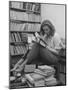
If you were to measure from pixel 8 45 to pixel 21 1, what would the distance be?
2.59 ft

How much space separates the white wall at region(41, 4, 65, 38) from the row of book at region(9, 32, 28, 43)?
482 millimetres

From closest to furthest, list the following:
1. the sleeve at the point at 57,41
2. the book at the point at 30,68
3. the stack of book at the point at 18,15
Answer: the stack of book at the point at 18,15
the book at the point at 30,68
the sleeve at the point at 57,41

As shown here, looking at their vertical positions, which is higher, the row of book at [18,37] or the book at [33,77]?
the row of book at [18,37]

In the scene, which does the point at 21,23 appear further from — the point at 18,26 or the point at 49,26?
the point at 49,26

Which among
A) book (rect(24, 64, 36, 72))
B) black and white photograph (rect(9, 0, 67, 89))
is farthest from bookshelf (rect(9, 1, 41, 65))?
book (rect(24, 64, 36, 72))

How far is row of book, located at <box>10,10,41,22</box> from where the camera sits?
331 centimetres

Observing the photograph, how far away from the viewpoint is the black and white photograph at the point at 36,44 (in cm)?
334

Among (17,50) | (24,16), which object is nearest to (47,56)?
(17,50)

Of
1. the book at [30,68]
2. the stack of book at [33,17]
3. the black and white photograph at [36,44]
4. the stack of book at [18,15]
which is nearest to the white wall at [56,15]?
the black and white photograph at [36,44]

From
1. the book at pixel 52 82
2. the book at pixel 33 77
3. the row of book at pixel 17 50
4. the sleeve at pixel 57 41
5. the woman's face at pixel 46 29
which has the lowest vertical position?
the book at pixel 52 82

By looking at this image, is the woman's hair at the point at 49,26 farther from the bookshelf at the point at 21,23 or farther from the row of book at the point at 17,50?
the row of book at the point at 17,50

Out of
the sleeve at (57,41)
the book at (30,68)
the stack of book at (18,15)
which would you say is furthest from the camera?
the sleeve at (57,41)

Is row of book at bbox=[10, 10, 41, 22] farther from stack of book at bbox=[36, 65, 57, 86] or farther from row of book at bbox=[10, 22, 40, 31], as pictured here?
stack of book at bbox=[36, 65, 57, 86]

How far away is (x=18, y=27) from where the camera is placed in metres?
3.35
